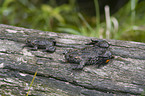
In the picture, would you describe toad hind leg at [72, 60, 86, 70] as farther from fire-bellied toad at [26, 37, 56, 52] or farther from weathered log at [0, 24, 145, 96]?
fire-bellied toad at [26, 37, 56, 52]

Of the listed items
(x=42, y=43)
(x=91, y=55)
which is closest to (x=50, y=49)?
(x=42, y=43)

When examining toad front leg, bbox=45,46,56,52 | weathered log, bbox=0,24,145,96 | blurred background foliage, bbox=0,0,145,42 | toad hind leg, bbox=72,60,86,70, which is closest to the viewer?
weathered log, bbox=0,24,145,96

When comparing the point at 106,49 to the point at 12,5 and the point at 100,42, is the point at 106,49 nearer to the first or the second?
the point at 100,42

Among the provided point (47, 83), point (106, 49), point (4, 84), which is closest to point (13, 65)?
point (4, 84)

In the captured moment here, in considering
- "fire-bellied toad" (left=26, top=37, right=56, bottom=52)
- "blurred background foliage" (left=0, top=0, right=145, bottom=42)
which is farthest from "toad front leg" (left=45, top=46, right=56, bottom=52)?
"blurred background foliage" (left=0, top=0, right=145, bottom=42)

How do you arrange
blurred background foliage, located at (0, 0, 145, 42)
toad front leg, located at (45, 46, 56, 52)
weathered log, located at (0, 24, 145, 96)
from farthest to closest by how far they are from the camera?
blurred background foliage, located at (0, 0, 145, 42) → toad front leg, located at (45, 46, 56, 52) → weathered log, located at (0, 24, 145, 96)

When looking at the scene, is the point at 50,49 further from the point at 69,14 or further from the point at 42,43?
the point at 69,14

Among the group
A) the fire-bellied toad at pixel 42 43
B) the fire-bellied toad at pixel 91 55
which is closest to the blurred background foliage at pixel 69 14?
the fire-bellied toad at pixel 42 43
